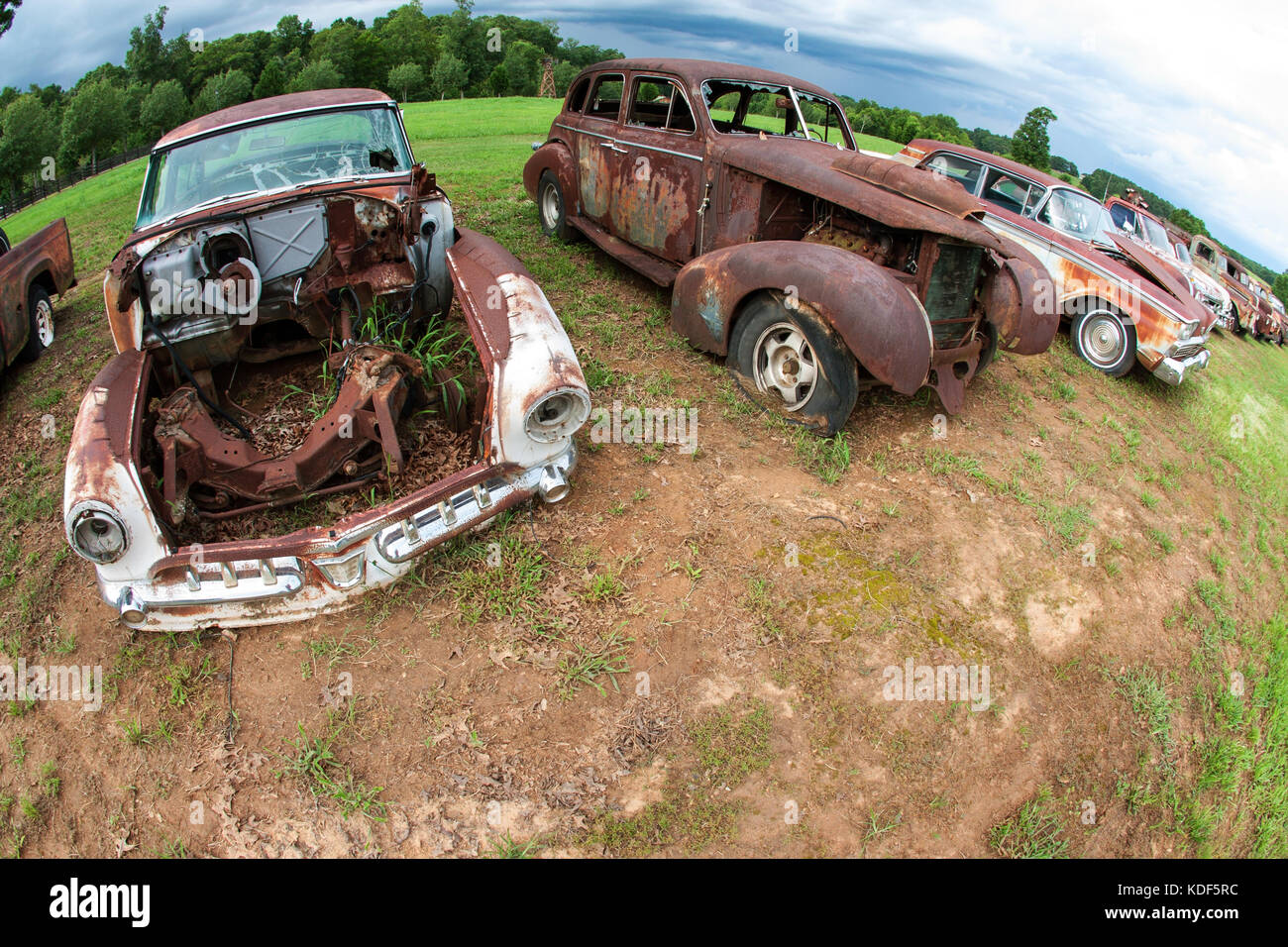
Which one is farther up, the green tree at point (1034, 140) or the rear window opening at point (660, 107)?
the green tree at point (1034, 140)

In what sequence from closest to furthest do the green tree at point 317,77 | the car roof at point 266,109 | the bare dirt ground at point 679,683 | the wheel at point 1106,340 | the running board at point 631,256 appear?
the bare dirt ground at point 679,683 → the car roof at point 266,109 → the running board at point 631,256 → the wheel at point 1106,340 → the green tree at point 317,77

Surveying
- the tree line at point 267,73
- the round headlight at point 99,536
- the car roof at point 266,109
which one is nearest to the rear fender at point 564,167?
the car roof at point 266,109

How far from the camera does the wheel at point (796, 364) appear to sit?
387 centimetres

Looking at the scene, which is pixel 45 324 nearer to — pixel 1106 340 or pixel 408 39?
pixel 1106 340

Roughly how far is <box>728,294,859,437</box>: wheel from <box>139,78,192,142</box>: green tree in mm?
46205

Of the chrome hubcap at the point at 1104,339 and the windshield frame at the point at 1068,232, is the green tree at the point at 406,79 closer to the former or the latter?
the windshield frame at the point at 1068,232

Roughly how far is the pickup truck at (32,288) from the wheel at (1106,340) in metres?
9.15

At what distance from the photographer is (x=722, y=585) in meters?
3.13

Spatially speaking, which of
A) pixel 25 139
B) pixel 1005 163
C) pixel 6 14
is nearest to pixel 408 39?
pixel 25 139

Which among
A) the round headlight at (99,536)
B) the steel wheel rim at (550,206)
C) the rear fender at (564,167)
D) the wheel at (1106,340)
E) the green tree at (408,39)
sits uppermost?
the green tree at (408,39)

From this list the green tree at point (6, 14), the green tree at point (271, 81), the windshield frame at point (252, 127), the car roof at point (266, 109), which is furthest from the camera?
the green tree at point (271, 81)

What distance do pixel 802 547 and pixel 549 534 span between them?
1.26 metres

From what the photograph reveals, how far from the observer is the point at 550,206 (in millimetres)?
7098

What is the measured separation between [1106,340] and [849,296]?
4.34m
